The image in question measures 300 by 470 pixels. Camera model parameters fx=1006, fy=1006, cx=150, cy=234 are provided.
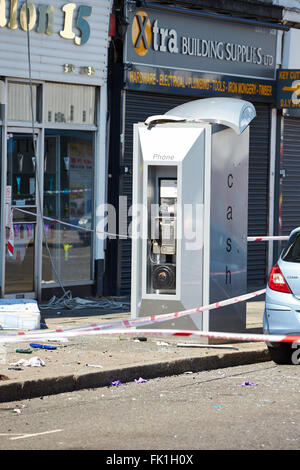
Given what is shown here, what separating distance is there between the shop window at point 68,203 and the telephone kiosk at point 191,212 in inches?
124

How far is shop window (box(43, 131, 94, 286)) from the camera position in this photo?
567 inches

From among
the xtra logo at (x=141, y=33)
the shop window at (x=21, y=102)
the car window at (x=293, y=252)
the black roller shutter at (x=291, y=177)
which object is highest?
the xtra logo at (x=141, y=33)

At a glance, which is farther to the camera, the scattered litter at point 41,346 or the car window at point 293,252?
the scattered litter at point 41,346

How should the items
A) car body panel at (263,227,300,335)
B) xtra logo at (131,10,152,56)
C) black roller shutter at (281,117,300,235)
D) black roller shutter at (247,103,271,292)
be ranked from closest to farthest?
car body panel at (263,227,300,335) < xtra logo at (131,10,152,56) < black roller shutter at (247,103,271,292) < black roller shutter at (281,117,300,235)

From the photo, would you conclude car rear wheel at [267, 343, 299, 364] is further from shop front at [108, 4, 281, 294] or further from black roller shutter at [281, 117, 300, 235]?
black roller shutter at [281, 117, 300, 235]

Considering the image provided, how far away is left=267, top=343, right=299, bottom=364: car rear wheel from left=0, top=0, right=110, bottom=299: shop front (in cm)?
458

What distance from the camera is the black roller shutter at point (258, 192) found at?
18.2 meters

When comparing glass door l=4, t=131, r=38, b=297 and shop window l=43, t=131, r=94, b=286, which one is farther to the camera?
shop window l=43, t=131, r=94, b=286

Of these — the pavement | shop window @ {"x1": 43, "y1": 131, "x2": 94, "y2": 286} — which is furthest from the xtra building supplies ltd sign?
the pavement

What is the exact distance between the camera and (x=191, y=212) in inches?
439

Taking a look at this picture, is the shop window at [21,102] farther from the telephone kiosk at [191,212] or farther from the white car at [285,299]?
the white car at [285,299]

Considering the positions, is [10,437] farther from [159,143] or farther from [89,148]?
[89,148]

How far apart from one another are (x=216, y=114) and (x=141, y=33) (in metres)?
4.59

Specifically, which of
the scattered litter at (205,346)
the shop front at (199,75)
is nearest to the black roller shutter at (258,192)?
the shop front at (199,75)
